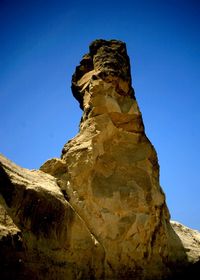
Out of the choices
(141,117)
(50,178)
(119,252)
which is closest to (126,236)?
(119,252)

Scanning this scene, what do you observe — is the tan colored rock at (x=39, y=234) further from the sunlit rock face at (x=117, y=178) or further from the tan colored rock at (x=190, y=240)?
the tan colored rock at (x=190, y=240)

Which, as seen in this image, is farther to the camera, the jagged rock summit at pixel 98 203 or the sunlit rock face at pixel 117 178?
the sunlit rock face at pixel 117 178

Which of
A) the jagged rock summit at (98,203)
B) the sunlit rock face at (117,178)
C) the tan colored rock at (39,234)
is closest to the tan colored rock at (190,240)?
the jagged rock summit at (98,203)

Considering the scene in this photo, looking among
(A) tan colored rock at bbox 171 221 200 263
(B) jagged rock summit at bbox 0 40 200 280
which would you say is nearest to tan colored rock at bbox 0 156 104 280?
(B) jagged rock summit at bbox 0 40 200 280

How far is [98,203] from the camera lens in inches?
384

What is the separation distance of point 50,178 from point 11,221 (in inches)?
103

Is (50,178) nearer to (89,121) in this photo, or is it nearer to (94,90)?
(89,121)

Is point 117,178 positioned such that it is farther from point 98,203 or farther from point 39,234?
point 39,234

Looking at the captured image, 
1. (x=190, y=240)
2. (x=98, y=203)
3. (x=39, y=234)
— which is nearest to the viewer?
(x=39, y=234)

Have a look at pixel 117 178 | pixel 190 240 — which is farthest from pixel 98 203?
pixel 190 240

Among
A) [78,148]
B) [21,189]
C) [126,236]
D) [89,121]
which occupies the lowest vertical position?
[126,236]

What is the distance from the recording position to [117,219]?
980cm

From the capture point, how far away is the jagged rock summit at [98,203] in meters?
7.72

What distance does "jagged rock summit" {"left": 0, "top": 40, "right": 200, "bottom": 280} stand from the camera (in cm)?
772
